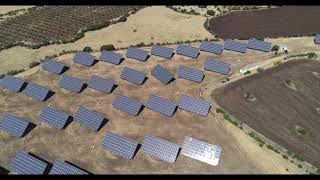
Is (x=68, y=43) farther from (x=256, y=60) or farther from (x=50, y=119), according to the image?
(x=256, y=60)

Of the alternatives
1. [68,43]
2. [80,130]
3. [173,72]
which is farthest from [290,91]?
[68,43]

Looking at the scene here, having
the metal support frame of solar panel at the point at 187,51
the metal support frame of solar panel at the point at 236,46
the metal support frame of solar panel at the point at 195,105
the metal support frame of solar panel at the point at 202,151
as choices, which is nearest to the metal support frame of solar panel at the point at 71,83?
the metal support frame of solar panel at the point at 195,105

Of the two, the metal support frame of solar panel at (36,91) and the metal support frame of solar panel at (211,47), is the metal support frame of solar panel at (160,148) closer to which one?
the metal support frame of solar panel at (36,91)

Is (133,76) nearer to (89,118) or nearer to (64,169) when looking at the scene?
(89,118)

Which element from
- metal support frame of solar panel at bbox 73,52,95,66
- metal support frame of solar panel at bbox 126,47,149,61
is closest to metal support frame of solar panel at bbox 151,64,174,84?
metal support frame of solar panel at bbox 126,47,149,61

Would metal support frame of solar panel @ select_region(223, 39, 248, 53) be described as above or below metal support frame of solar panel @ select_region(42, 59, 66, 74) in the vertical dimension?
above

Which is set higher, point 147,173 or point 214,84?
point 214,84

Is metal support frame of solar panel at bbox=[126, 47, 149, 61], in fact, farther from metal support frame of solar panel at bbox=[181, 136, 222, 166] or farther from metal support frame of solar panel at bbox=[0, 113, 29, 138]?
metal support frame of solar panel at bbox=[0, 113, 29, 138]
